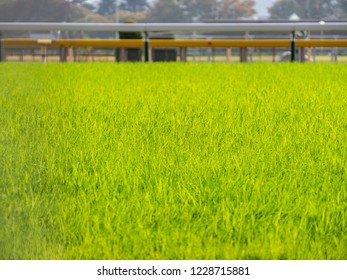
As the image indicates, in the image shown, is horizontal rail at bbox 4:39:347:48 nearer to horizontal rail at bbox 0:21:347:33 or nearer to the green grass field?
horizontal rail at bbox 0:21:347:33

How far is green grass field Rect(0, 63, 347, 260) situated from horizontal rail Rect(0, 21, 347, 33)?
671cm

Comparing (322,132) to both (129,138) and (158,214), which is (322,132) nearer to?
(129,138)

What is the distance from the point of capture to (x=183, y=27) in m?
13.8

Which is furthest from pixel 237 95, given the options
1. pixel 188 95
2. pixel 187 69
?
pixel 187 69

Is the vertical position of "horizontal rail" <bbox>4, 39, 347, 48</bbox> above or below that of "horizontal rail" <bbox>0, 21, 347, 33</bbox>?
below

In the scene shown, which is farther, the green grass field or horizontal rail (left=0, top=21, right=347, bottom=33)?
horizontal rail (left=0, top=21, right=347, bottom=33)

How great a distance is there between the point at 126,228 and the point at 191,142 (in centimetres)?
183

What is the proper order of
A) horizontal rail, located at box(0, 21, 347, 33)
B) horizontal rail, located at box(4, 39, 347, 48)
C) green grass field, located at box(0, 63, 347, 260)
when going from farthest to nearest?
horizontal rail, located at box(4, 39, 347, 48) < horizontal rail, located at box(0, 21, 347, 33) < green grass field, located at box(0, 63, 347, 260)

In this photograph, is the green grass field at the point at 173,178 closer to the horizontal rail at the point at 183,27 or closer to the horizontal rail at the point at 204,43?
the horizontal rail at the point at 183,27

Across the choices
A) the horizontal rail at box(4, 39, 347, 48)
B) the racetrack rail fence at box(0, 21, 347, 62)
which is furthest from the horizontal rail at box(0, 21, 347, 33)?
the horizontal rail at box(4, 39, 347, 48)

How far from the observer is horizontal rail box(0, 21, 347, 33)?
13430mm

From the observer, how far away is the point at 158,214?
2.86 meters

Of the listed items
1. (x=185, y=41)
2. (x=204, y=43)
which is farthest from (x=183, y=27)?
(x=185, y=41)

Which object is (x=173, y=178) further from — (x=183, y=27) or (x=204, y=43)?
(x=204, y=43)
